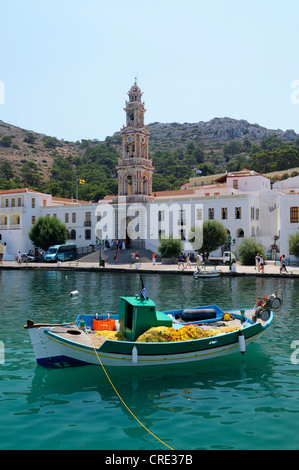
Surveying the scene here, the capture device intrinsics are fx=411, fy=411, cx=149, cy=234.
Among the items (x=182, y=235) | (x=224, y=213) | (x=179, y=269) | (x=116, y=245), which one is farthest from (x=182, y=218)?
(x=179, y=269)

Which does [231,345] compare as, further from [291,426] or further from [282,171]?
[282,171]

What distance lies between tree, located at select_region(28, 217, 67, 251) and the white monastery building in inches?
218

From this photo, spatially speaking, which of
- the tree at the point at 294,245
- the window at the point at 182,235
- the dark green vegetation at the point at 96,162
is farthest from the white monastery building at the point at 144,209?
the dark green vegetation at the point at 96,162

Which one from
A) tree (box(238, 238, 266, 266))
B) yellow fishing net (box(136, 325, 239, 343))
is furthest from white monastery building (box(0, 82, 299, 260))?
yellow fishing net (box(136, 325, 239, 343))

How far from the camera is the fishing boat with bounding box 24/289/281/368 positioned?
11648 mm

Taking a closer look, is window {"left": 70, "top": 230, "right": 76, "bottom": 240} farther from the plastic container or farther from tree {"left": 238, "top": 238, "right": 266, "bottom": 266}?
the plastic container

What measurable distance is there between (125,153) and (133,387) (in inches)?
2199

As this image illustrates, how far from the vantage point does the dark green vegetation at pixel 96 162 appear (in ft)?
346

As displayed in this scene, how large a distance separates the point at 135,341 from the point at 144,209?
4862 cm

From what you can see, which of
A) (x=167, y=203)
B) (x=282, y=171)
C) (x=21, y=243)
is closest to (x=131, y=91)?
(x=167, y=203)

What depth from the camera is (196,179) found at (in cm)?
8788

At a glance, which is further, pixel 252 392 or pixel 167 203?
pixel 167 203

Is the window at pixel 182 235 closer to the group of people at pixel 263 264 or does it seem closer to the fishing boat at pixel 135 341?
the group of people at pixel 263 264
